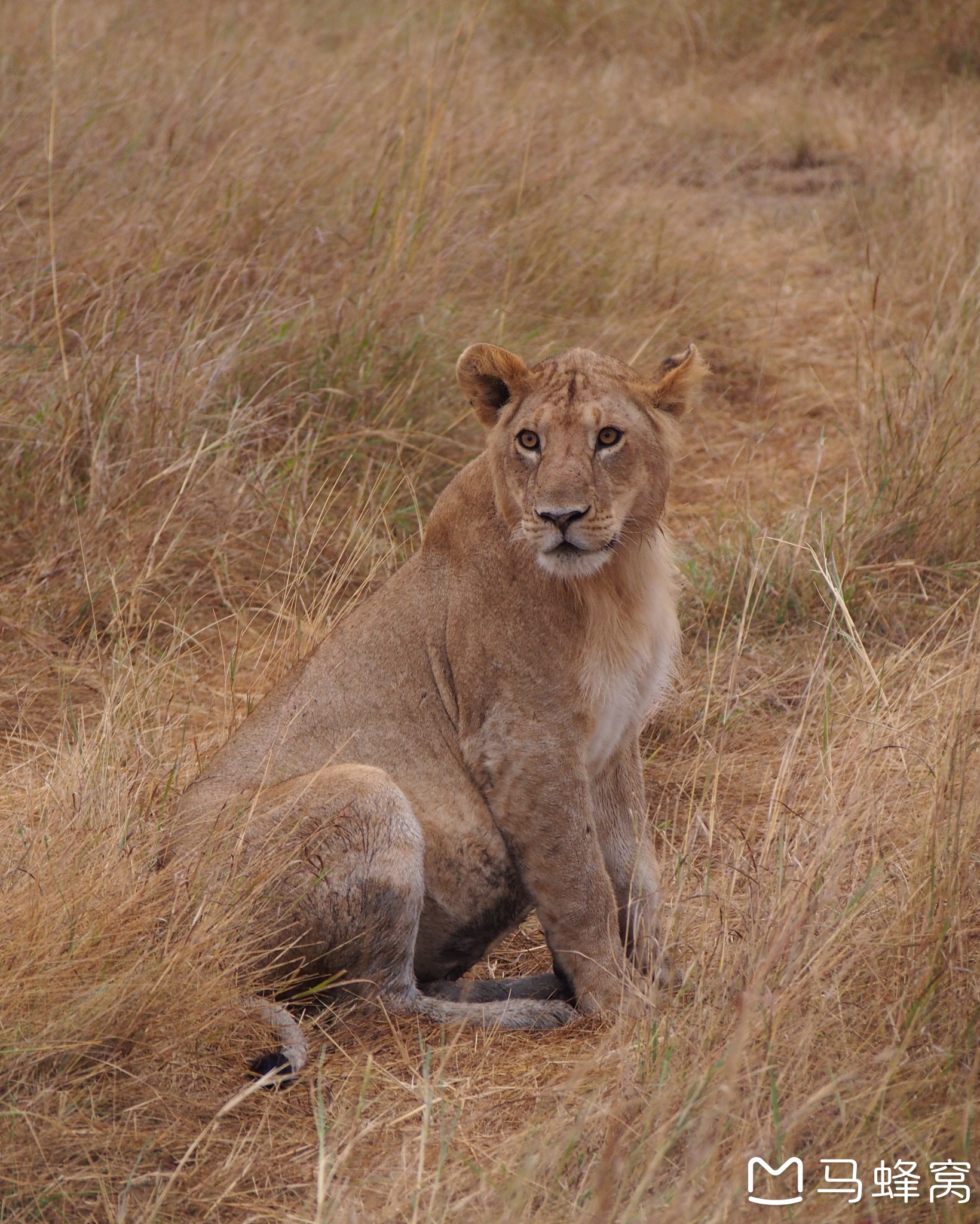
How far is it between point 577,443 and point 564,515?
0.75 ft

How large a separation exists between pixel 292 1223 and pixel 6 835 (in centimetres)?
150

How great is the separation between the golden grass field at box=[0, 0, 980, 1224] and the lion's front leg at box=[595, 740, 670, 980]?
141mm

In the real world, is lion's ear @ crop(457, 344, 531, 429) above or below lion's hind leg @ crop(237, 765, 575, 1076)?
above

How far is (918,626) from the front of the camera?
565 centimetres

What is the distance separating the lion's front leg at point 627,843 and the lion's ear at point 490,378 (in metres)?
1.04

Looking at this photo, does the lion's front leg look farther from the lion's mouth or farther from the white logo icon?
the white logo icon

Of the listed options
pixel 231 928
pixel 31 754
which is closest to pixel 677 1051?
pixel 231 928

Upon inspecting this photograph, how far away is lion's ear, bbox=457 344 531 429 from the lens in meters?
3.98

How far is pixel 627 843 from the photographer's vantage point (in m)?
4.29

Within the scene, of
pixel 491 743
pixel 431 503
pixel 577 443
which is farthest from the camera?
pixel 431 503

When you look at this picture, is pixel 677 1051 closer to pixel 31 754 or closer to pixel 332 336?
pixel 31 754

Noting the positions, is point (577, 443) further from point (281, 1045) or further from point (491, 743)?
point (281, 1045)

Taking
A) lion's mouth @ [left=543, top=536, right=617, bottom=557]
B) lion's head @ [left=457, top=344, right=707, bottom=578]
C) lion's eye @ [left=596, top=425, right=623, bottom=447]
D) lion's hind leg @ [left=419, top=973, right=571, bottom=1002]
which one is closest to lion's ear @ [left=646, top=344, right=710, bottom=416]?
lion's head @ [left=457, top=344, right=707, bottom=578]

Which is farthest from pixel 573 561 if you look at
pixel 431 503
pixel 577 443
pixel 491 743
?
pixel 431 503
